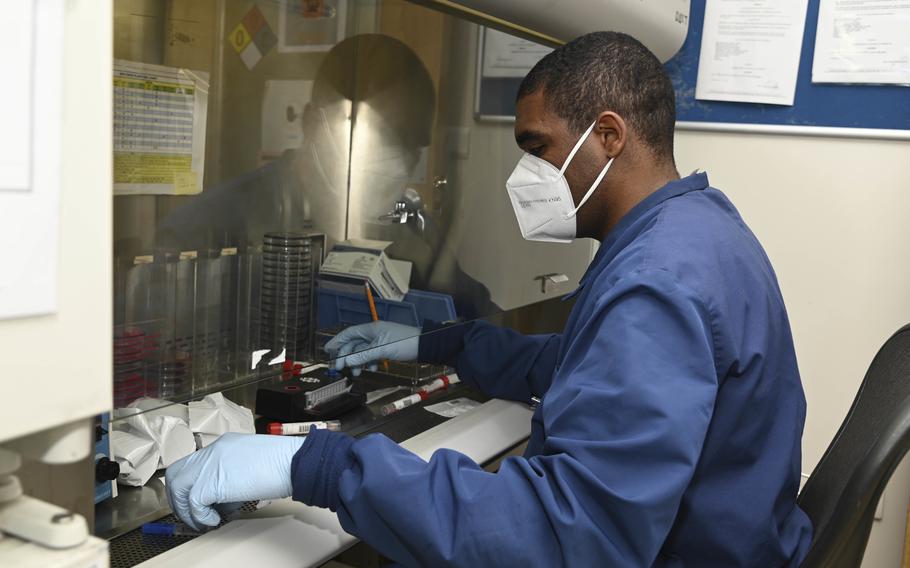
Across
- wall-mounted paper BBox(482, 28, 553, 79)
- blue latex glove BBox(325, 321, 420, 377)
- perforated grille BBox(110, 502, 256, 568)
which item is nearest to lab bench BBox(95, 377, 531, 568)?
perforated grille BBox(110, 502, 256, 568)

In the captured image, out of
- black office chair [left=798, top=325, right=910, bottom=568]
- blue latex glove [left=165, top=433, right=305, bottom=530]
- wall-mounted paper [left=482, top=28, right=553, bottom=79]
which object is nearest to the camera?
black office chair [left=798, top=325, right=910, bottom=568]

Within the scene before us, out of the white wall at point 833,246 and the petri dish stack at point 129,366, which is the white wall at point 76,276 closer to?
the petri dish stack at point 129,366

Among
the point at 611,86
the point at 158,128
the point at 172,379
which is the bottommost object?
the point at 172,379

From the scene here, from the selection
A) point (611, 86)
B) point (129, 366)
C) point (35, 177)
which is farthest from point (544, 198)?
point (35, 177)

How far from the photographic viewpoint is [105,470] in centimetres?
97

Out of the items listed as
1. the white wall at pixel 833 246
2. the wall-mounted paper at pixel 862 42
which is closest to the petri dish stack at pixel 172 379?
the white wall at pixel 833 246

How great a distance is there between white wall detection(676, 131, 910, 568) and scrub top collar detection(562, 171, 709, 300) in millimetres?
819

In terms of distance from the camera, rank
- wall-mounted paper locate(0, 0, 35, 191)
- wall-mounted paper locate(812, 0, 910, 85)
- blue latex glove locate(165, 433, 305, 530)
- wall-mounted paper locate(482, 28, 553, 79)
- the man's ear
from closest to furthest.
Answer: wall-mounted paper locate(0, 0, 35, 191) → blue latex glove locate(165, 433, 305, 530) → the man's ear → wall-mounted paper locate(482, 28, 553, 79) → wall-mounted paper locate(812, 0, 910, 85)

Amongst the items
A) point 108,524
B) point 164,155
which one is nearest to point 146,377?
point 108,524

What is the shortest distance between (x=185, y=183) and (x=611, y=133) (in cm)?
63

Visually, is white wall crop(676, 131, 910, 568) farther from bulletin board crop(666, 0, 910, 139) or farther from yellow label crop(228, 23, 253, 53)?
yellow label crop(228, 23, 253, 53)

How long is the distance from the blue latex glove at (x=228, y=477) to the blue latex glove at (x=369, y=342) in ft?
0.91

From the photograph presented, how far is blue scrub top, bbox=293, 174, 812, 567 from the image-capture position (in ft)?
2.68

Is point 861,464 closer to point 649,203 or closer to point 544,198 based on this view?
point 649,203
